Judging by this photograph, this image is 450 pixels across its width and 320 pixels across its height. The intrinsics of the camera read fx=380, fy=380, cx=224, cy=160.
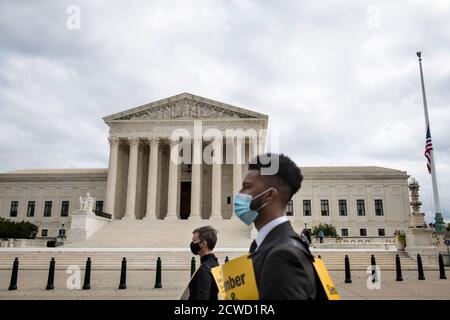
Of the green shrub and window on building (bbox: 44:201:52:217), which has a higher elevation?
window on building (bbox: 44:201:52:217)

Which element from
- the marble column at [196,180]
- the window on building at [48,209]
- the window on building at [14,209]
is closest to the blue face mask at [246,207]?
the marble column at [196,180]

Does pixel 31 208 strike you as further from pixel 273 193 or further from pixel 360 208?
pixel 273 193

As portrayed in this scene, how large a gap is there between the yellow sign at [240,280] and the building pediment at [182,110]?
1781 inches

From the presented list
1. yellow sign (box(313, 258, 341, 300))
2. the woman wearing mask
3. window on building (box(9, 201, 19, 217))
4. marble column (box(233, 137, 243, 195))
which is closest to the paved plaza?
the woman wearing mask

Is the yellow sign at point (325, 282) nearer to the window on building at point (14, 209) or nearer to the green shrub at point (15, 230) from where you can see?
the green shrub at point (15, 230)

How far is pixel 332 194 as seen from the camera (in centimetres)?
5875

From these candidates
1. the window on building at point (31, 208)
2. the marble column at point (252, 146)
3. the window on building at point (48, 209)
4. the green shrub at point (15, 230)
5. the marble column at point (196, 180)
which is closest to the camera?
the green shrub at point (15, 230)

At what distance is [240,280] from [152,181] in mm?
45258

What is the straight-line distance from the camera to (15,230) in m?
46.5

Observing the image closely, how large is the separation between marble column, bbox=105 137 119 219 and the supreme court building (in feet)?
0.40

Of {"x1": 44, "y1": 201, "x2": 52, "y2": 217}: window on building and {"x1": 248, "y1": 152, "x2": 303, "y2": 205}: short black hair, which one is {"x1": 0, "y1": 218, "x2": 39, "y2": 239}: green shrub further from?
{"x1": 248, "y1": 152, "x2": 303, "y2": 205}: short black hair

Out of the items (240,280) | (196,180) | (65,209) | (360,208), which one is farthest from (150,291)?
(65,209)

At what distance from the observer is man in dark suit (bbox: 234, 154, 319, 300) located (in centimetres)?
223

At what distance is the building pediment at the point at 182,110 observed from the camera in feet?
157
